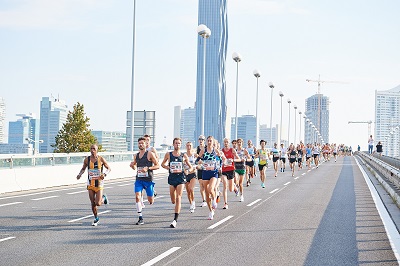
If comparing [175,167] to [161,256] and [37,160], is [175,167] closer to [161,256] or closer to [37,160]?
[161,256]

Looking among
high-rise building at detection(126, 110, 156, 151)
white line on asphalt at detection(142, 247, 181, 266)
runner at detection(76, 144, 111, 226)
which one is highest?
high-rise building at detection(126, 110, 156, 151)

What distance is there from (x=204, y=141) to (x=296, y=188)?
35.3ft

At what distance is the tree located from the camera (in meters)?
79.6

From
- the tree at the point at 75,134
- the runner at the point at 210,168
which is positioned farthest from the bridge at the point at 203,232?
the tree at the point at 75,134

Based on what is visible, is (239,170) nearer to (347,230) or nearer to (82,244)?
(347,230)

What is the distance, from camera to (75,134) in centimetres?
8019

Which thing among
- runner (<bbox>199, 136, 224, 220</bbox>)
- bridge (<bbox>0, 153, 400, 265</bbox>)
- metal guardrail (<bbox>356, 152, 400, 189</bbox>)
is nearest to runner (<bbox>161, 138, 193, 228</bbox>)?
bridge (<bbox>0, 153, 400, 265</bbox>)

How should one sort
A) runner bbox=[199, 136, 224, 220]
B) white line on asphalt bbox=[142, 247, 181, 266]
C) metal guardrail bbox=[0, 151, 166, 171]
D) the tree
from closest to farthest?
white line on asphalt bbox=[142, 247, 181, 266], runner bbox=[199, 136, 224, 220], metal guardrail bbox=[0, 151, 166, 171], the tree

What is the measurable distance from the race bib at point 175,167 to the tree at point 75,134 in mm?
67232

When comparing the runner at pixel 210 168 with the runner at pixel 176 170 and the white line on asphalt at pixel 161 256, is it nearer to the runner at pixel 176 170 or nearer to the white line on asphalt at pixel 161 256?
the runner at pixel 176 170

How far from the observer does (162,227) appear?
1247cm

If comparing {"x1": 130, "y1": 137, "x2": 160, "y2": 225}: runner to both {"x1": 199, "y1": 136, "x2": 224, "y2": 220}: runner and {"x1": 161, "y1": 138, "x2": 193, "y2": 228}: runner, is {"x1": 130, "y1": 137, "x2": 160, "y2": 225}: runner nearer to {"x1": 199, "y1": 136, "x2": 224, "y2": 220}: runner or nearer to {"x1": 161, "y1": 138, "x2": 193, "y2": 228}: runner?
{"x1": 161, "y1": 138, "x2": 193, "y2": 228}: runner

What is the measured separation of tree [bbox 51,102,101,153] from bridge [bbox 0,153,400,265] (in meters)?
60.0

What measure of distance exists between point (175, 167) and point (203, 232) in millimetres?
1943
